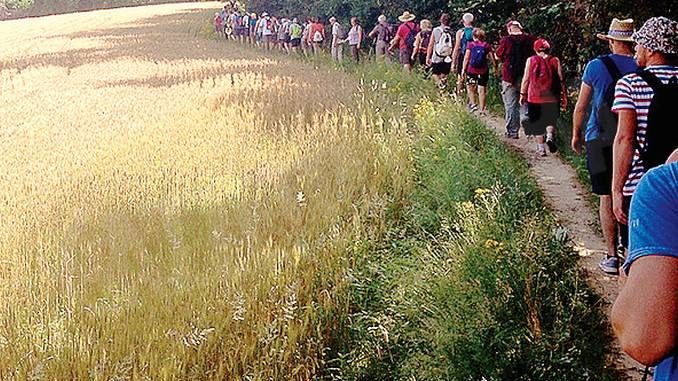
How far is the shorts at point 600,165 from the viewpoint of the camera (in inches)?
201

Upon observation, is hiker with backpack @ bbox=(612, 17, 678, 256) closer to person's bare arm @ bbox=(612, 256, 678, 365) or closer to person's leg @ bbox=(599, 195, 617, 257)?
person's leg @ bbox=(599, 195, 617, 257)

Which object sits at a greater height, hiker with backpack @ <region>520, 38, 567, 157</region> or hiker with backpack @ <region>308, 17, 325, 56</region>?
hiker with backpack @ <region>520, 38, 567, 157</region>

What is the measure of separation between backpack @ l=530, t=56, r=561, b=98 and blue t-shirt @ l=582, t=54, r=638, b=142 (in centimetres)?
351

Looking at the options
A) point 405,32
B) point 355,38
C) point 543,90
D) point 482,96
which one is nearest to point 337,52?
point 355,38

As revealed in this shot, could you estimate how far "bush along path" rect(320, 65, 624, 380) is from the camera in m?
4.16

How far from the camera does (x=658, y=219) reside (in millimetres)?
1649

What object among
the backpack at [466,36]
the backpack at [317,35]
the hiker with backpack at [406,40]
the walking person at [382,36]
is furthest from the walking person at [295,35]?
the backpack at [466,36]

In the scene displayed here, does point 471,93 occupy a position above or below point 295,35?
above

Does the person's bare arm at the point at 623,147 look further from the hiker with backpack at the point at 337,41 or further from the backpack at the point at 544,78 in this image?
the hiker with backpack at the point at 337,41

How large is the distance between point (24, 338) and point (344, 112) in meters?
7.49

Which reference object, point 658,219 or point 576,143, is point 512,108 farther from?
point 658,219

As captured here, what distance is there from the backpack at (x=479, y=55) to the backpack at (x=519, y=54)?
5.13 feet

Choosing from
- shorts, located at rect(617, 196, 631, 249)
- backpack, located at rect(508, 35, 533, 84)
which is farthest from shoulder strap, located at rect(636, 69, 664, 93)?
backpack, located at rect(508, 35, 533, 84)

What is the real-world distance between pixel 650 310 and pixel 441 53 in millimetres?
12189
